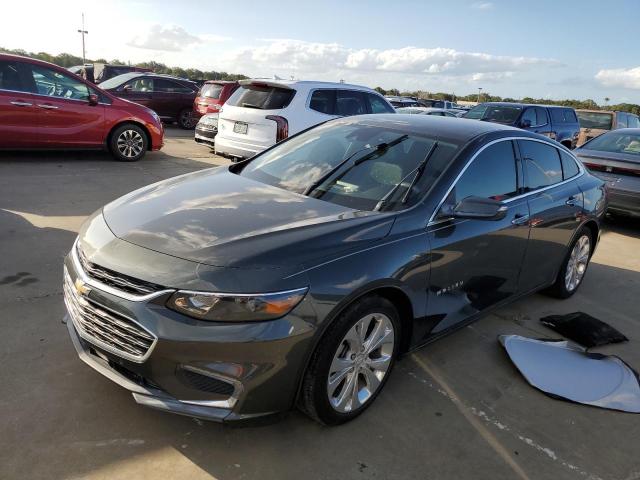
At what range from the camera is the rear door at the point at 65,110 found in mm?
8289

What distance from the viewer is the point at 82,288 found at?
2527 mm

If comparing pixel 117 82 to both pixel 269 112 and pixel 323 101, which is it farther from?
pixel 323 101

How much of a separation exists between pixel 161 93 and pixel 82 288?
1348 cm

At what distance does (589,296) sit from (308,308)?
12.7 ft

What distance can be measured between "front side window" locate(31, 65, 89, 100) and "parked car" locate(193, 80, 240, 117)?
15.7ft

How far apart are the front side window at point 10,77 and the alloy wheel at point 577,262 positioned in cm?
817

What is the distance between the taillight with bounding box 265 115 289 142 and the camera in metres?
8.23

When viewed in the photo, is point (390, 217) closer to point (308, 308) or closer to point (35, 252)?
point (308, 308)

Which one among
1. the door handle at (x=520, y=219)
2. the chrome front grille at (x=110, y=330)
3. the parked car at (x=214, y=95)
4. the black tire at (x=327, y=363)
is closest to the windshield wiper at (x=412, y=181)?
the black tire at (x=327, y=363)

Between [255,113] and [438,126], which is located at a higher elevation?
[438,126]

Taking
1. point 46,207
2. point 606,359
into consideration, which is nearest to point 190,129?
point 46,207

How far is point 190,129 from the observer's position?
16.1 metres

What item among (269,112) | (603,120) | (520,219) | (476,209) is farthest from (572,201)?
(603,120)

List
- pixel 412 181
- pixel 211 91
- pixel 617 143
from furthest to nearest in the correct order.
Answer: pixel 211 91, pixel 617 143, pixel 412 181
